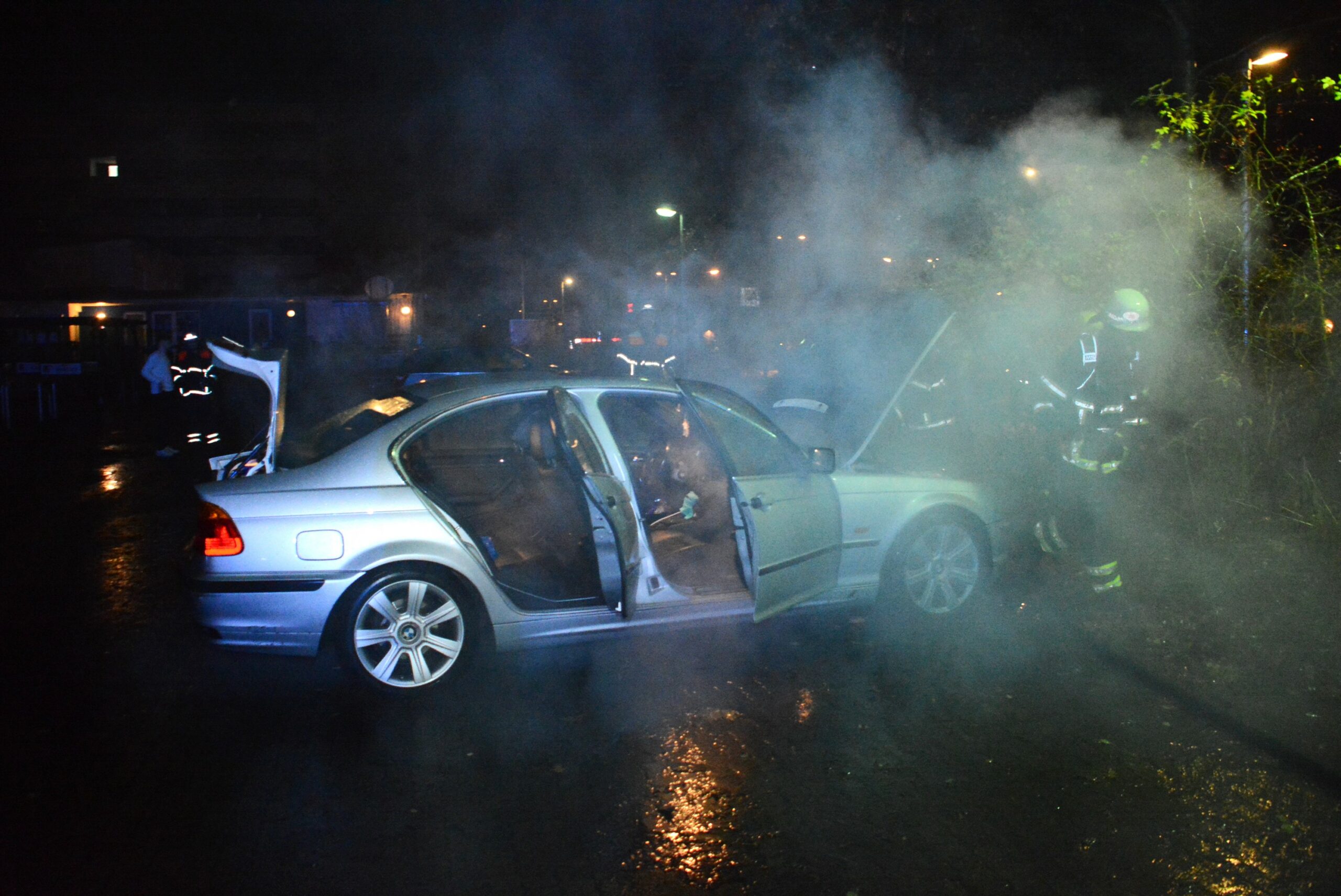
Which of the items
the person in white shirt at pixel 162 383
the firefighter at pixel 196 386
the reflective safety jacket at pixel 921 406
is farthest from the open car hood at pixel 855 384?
the person in white shirt at pixel 162 383

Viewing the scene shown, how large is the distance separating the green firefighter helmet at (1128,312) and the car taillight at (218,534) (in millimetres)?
4918

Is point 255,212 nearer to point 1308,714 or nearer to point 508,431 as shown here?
point 508,431

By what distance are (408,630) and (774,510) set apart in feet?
5.80

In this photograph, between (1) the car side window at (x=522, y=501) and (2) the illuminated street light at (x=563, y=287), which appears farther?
(2) the illuminated street light at (x=563, y=287)

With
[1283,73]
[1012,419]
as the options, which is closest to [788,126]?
[1012,419]

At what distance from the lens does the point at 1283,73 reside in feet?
22.8

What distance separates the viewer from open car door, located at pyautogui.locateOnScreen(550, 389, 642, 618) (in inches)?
164

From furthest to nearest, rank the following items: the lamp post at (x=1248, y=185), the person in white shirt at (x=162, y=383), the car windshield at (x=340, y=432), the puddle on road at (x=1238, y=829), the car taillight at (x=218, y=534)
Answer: the person in white shirt at (x=162, y=383)
the lamp post at (x=1248, y=185)
the car windshield at (x=340, y=432)
the car taillight at (x=218, y=534)
the puddle on road at (x=1238, y=829)

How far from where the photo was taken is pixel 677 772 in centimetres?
357

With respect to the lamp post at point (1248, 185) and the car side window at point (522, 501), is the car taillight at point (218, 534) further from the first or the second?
the lamp post at point (1248, 185)

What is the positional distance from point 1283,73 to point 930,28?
3.61 metres

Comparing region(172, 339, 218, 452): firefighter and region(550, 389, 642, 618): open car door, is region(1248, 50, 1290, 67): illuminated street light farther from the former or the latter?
region(172, 339, 218, 452): firefighter

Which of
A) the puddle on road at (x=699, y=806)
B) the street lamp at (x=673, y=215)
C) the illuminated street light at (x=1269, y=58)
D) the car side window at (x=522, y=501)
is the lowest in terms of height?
the puddle on road at (x=699, y=806)

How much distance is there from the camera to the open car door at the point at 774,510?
176 inches
